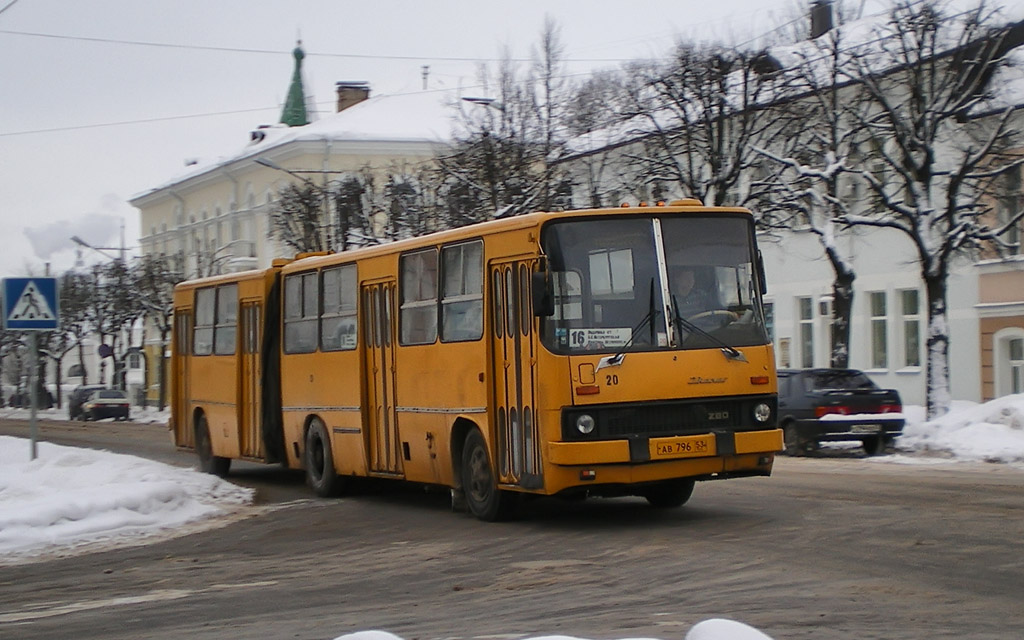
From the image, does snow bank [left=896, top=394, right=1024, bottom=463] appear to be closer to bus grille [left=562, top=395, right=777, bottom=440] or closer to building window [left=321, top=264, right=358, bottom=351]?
building window [left=321, top=264, right=358, bottom=351]

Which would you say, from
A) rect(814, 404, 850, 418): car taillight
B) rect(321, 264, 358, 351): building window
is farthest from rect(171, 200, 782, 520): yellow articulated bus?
rect(814, 404, 850, 418): car taillight

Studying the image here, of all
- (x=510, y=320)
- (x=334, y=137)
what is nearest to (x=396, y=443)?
(x=510, y=320)

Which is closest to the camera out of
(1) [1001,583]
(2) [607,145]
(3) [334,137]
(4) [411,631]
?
(4) [411,631]

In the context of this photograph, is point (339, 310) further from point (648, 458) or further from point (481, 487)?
point (648, 458)

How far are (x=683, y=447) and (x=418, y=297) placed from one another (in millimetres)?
4130

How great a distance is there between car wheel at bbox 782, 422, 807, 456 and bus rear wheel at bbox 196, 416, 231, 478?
9895 mm

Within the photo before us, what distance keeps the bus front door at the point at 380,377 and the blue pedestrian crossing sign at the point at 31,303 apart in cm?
442

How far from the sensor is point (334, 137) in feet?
245

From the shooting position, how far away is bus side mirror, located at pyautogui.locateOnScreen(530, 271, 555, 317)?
44.8 ft

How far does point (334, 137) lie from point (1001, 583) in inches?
2616

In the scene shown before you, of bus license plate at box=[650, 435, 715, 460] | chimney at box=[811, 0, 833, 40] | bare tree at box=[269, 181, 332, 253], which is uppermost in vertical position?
chimney at box=[811, 0, 833, 40]

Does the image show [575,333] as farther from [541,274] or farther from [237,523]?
[237,523]

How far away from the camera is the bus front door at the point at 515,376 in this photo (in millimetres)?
14281

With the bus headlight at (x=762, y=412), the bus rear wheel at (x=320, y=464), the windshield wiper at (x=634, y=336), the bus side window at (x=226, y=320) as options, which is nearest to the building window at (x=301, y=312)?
the bus rear wheel at (x=320, y=464)
